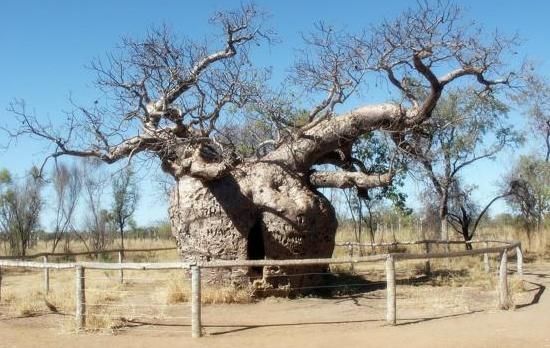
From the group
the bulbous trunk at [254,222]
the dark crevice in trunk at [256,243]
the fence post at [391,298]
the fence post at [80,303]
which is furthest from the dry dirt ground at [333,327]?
the dark crevice in trunk at [256,243]

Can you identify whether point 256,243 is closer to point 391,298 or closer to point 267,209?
point 267,209

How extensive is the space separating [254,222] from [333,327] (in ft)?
14.3

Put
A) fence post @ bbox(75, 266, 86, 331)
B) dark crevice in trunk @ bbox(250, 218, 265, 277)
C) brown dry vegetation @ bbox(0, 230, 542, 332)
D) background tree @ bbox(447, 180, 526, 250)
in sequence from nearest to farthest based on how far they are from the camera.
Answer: fence post @ bbox(75, 266, 86, 331) < brown dry vegetation @ bbox(0, 230, 542, 332) < dark crevice in trunk @ bbox(250, 218, 265, 277) < background tree @ bbox(447, 180, 526, 250)

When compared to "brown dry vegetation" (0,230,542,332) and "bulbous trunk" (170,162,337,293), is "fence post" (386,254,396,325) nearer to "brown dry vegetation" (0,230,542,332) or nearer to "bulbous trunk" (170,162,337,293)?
"brown dry vegetation" (0,230,542,332)

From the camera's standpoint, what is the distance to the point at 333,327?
9.30 meters

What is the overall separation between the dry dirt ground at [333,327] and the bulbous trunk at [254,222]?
1296 mm

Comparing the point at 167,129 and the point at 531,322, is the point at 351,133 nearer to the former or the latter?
the point at 167,129

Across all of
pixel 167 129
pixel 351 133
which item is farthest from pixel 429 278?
pixel 167 129

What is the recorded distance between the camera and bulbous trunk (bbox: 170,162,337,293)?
13008 mm

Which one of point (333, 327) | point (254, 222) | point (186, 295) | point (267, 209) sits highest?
point (267, 209)

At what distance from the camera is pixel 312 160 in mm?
14492

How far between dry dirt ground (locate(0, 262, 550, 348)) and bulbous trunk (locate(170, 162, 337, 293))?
51.0 inches

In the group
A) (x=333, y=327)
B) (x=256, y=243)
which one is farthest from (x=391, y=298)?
(x=256, y=243)

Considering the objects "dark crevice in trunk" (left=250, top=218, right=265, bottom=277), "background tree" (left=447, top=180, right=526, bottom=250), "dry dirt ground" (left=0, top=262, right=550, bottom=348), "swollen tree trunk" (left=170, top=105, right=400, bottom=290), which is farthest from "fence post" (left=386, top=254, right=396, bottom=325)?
"background tree" (left=447, top=180, right=526, bottom=250)
